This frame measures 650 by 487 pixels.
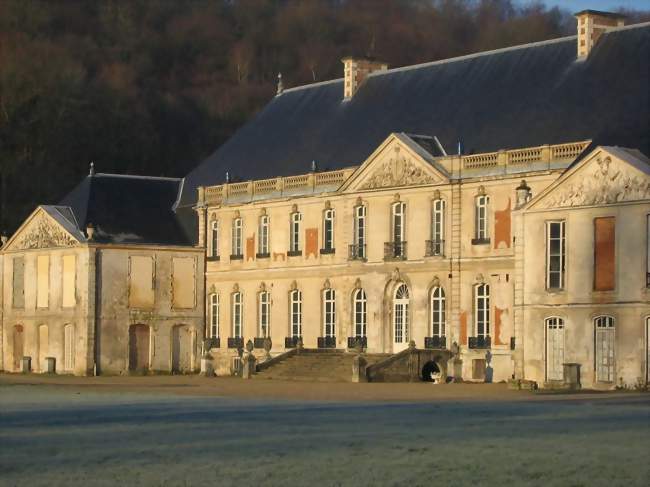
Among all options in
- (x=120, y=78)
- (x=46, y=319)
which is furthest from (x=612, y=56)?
(x=120, y=78)

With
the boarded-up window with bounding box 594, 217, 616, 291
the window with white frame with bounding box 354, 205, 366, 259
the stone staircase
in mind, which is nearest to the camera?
the boarded-up window with bounding box 594, 217, 616, 291

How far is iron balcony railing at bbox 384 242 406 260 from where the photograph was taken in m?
47.1

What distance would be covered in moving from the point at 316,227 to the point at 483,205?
298 inches

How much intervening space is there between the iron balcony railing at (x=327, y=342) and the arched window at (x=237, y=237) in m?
5.43

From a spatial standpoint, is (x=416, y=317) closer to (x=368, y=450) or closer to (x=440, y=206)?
(x=440, y=206)

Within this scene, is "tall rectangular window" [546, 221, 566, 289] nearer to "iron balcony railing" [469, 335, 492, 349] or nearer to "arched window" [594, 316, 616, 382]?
"arched window" [594, 316, 616, 382]

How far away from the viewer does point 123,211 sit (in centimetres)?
5581

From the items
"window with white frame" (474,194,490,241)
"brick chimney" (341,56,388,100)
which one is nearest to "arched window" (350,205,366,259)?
"window with white frame" (474,194,490,241)

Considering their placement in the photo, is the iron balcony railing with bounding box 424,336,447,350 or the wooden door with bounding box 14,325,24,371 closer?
the iron balcony railing with bounding box 424,336,447,350

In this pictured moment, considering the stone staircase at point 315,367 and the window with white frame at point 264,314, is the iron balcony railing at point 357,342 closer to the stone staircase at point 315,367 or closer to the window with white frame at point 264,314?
the stone staircase at point 315,367

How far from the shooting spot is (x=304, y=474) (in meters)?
17.4

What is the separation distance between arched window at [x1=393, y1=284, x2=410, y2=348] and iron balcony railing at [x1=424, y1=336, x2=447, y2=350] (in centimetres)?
102

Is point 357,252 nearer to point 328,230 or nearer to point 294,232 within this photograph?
point 328,230

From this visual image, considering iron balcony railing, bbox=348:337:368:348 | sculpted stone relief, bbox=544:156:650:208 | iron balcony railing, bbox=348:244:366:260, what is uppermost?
sculpted stone relief, bbox=544:156:650:208
